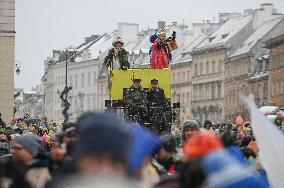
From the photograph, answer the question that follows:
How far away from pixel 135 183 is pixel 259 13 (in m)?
106

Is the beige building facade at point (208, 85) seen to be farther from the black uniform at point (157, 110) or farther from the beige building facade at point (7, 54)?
the black uniform at point (157, 110)

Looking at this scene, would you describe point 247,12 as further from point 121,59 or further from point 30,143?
point 30,143

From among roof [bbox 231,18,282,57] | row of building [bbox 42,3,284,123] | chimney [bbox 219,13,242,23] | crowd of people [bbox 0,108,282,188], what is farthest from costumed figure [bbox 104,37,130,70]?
chimney [bbox 219,13,242,23]

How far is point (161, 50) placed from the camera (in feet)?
80.9

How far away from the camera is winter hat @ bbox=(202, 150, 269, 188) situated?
5066 millimetres

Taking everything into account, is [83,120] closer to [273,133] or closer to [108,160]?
[108,160]

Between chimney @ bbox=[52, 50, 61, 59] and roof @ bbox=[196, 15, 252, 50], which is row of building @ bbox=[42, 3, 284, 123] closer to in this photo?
roof @ bbox=[196, 15, 252, 50]

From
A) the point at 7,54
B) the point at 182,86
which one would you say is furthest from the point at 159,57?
the point at 182,86

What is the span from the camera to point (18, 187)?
574cm

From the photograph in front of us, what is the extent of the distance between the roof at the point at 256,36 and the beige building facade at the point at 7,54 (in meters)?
54.6

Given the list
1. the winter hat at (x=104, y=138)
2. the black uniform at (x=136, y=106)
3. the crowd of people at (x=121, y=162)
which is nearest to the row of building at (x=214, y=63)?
the black uniform at (x=136, y=106)

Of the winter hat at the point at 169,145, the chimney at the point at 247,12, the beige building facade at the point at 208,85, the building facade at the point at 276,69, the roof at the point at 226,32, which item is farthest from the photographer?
the beige building facade at the point at 208,85

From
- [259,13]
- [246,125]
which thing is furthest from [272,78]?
[246,125]

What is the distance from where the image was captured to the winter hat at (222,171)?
16.6ft
